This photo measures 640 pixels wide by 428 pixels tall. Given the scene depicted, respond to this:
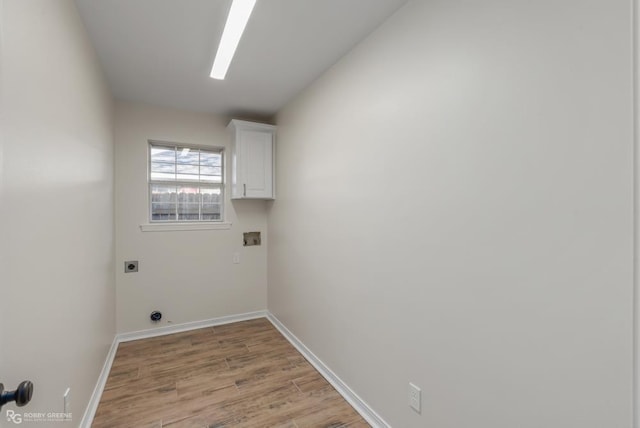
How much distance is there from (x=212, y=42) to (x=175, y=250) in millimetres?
2350

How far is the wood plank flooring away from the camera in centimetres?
204

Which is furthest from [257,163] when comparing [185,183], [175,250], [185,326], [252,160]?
[185,326]

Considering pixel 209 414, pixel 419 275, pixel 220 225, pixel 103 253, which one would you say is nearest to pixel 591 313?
pixel 419 275

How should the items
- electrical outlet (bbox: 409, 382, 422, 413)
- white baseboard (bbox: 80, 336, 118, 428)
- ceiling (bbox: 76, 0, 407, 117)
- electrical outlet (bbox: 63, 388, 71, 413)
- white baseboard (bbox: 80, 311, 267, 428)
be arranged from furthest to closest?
1. white baseboard (bbox: 80, 311, 267, 428)
2. white baseboard (bbox: 80, 336, 118, 428)
3. ceiling (bbox: 76, 0, 407, 117)
4. electrical outlet (bbox: 409, 382, 422, 413)
5. electrical outlet (bbox: 63, 388, 71, 413)

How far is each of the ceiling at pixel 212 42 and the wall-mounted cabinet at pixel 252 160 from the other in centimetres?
49

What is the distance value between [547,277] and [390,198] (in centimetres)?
93

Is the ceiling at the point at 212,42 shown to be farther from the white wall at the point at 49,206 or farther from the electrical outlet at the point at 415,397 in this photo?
the electrical outlet at the point at 415,397

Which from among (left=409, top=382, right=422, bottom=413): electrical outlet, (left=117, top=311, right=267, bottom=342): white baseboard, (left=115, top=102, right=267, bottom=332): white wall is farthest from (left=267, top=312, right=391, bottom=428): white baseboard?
(left=115, top=102, right=267, bottom=332): white wall

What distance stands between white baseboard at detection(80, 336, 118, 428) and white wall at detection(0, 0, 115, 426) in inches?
4.0

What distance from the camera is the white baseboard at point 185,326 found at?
3.30m

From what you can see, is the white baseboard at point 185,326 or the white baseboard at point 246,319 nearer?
the white baseboard at point 246,319
